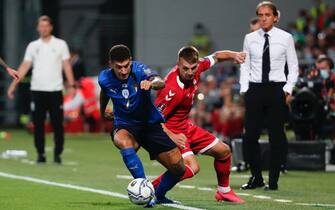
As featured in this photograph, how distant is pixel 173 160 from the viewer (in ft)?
39.2

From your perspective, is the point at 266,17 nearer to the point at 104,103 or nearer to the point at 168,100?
the point at 168,100

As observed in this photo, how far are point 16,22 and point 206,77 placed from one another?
23.0 ft

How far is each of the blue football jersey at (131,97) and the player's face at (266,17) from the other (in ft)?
8.96

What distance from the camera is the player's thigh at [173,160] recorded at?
39.2 feet

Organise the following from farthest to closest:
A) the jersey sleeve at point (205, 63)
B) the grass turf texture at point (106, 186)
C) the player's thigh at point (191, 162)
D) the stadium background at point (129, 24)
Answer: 1. the stadium background at point (129, 24)
2. the jersey sleeve at point (205, 63)
3. the player's thigh at point (191, 162)
4. the grass turf texture at point (106, 186)

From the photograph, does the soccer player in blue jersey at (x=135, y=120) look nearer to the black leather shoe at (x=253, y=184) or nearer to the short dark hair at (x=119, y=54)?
the short dark hair at (x=119, y=54)

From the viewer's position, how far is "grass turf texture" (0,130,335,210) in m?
12.3

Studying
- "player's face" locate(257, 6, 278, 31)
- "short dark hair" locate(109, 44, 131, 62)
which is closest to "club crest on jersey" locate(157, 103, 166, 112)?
"short dark hair" locate(109, 44, 131, 62)

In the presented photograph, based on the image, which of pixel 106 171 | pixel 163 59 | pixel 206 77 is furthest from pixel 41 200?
pixel 163 59

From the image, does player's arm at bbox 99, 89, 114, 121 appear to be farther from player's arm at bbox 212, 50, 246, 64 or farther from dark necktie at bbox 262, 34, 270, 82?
dark necktie at bbox 262, 34, 270, 82

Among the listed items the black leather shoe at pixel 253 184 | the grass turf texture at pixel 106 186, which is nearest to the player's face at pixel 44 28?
the grass turf texture at pixel 106 186

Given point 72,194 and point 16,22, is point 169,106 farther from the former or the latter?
point 16,22

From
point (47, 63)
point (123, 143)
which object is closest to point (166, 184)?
point (123, 143)

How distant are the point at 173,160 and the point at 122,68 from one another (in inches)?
43.5
